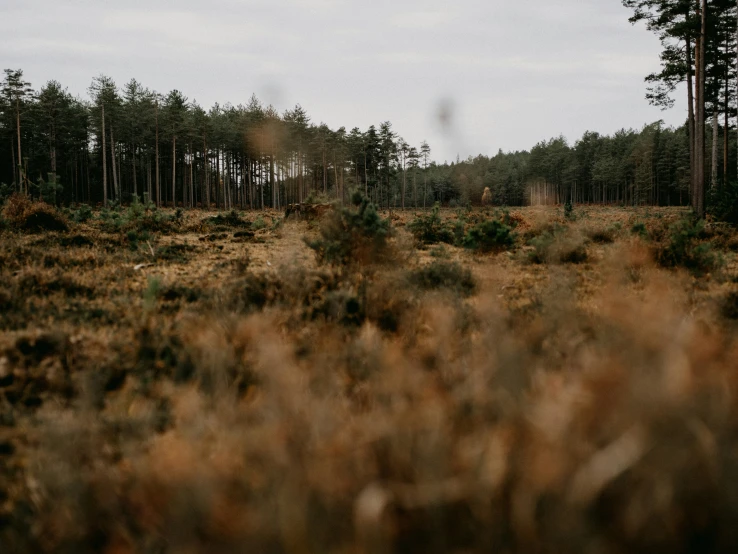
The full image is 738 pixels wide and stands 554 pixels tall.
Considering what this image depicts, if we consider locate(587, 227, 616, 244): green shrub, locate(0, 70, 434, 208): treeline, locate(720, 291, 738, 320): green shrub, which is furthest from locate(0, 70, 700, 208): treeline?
locate(720, 291, 738, 320): green shrub

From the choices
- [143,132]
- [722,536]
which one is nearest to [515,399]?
[722,536]

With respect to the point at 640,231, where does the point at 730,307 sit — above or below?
below

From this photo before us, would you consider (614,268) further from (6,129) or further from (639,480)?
(6,129)

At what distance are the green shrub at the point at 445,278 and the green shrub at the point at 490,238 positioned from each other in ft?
10.4

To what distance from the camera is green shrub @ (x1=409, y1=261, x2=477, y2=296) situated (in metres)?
6.26

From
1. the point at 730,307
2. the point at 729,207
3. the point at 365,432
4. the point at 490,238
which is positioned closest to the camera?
the point at 365,432

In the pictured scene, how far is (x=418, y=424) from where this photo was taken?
1635mm

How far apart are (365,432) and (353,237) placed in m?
5.32

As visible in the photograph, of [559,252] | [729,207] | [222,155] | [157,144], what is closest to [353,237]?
[559,252]

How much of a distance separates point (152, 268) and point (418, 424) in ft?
23.6

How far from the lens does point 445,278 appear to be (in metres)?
6.62

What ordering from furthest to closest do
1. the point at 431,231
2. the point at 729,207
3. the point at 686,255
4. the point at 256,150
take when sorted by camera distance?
the point at 256,150
the point at 729,207
the point at 431,231
the point at 686,255

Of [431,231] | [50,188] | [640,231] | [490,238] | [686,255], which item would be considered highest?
[50,188]

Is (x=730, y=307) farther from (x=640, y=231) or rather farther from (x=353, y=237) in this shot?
(x=640, y=231)
